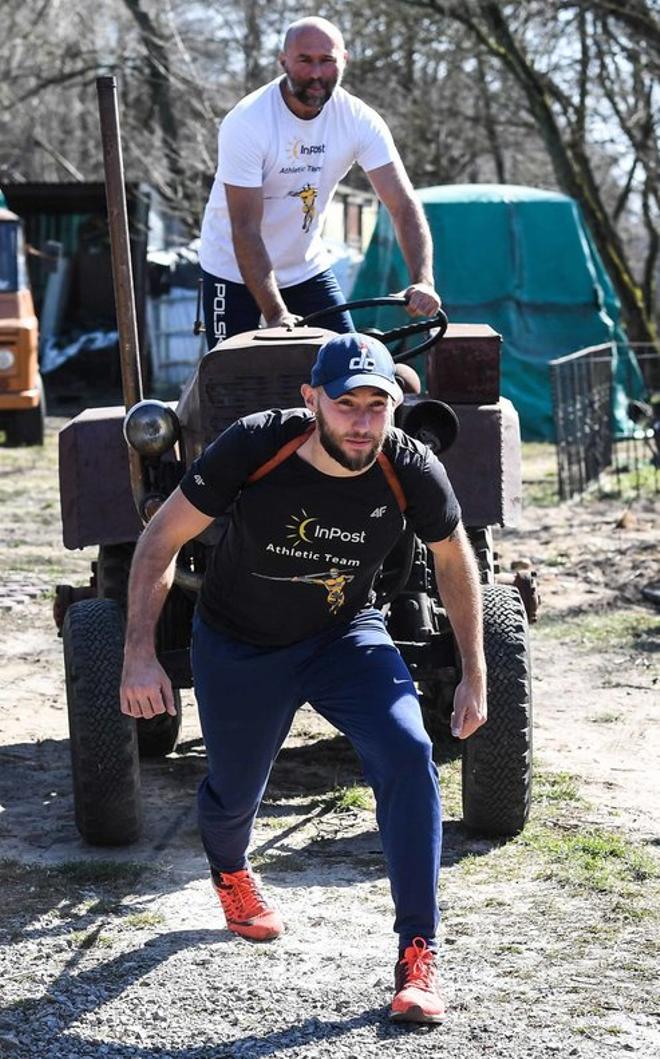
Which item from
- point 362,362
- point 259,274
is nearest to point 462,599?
point 362,362

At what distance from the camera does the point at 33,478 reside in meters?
14.5

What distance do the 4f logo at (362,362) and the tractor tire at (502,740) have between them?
143 centimetres

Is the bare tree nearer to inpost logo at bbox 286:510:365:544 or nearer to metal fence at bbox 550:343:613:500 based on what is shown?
metal fence at bbox 550:343:613:500

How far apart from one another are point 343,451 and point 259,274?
1.88m

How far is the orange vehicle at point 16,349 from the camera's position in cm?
1611

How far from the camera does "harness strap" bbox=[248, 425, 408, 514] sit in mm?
3984

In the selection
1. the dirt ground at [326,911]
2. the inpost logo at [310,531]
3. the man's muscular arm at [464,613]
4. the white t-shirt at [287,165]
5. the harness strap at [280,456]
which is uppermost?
the white t-shirt at [287,165]

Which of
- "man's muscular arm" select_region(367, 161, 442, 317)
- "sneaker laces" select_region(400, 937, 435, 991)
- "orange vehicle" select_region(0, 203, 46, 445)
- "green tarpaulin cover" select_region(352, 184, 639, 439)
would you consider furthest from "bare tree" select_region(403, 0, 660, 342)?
"sneaker laces" select_region(400, 937, 435, 991)

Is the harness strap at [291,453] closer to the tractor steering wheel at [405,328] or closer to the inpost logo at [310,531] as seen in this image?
the inpost logo at [310,531]

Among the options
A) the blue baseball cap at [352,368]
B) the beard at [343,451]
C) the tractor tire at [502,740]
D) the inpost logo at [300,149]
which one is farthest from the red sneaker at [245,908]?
the inpost logo at [300,149]

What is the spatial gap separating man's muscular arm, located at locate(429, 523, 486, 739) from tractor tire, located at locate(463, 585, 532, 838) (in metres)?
0.89

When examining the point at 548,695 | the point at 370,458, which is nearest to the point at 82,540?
the point at 370,458

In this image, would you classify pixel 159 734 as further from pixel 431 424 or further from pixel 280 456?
pixel 280 456

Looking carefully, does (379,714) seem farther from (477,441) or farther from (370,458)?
(477,441)
